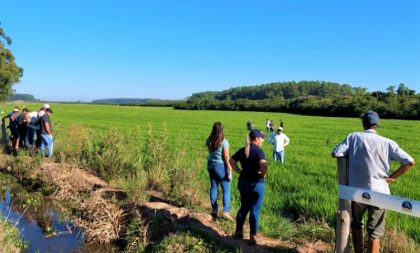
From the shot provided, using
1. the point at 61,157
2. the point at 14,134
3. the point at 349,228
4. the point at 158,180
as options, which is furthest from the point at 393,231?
the point at 14,134

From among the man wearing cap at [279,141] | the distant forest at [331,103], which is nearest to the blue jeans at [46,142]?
the man wearing cap at [279,141]

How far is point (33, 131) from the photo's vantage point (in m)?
15.7

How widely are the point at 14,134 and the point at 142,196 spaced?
32.7ft

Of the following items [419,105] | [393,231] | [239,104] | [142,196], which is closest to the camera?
[393,231]

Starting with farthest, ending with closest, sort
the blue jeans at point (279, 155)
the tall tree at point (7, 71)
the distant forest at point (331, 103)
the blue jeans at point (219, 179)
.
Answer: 1. the distant forest at point (331, 103)
2. the tall tree at point (7, 71)
3. the blue jeans at point (279, 155)
4. the blue jeans at point (219, 179)

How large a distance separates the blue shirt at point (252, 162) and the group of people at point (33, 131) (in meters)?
9.41

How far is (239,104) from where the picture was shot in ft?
351

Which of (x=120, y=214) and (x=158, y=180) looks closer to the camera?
(x=120, y=214)

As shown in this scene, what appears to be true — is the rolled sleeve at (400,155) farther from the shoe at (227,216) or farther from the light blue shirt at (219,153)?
the shoe at (227,216)

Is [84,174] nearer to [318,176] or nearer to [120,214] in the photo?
[120,214]

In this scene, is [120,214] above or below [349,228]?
below

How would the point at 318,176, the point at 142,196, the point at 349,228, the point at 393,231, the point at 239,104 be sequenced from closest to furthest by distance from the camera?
the point at 349,228 → the point at 393,231 → the point at 142,196 → the point at 318,176 → the point at 239,104

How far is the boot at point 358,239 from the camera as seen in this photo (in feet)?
18.4

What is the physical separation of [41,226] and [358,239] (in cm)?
681
